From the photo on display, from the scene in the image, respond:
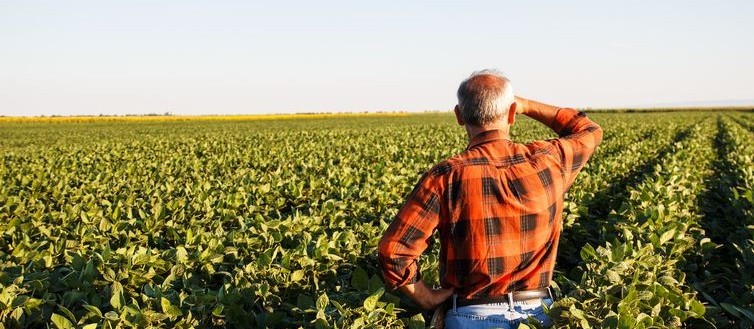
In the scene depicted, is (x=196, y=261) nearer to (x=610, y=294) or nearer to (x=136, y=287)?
(x=136, y=287)

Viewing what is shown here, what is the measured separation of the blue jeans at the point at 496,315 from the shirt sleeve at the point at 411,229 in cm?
41

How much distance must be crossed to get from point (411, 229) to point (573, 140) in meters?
1.02

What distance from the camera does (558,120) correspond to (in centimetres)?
306

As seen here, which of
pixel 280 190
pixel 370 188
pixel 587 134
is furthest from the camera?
pixel 280 190

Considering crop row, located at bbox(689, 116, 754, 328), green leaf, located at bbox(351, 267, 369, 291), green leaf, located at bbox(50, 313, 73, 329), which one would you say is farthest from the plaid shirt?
→ green leaf, located at bbox(50, 313, 73, 329)

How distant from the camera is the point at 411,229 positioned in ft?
7.59

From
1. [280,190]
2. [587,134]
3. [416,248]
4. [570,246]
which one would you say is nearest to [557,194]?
[587,134]

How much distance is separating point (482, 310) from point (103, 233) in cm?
408

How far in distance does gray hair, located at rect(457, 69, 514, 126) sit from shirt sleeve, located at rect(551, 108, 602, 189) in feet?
1.50

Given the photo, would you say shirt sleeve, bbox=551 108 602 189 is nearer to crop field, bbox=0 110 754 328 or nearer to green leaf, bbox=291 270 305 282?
crop field, bbox=0 110 754 328

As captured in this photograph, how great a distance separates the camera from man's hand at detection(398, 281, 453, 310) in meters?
2.50

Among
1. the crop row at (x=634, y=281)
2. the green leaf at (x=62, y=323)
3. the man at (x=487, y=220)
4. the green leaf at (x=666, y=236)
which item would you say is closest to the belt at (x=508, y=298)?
the man at (x=487, y=220)

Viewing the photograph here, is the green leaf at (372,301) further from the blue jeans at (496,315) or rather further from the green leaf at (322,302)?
the blue jeans at (496,315)

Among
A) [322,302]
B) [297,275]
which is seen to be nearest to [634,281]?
[322,302]
